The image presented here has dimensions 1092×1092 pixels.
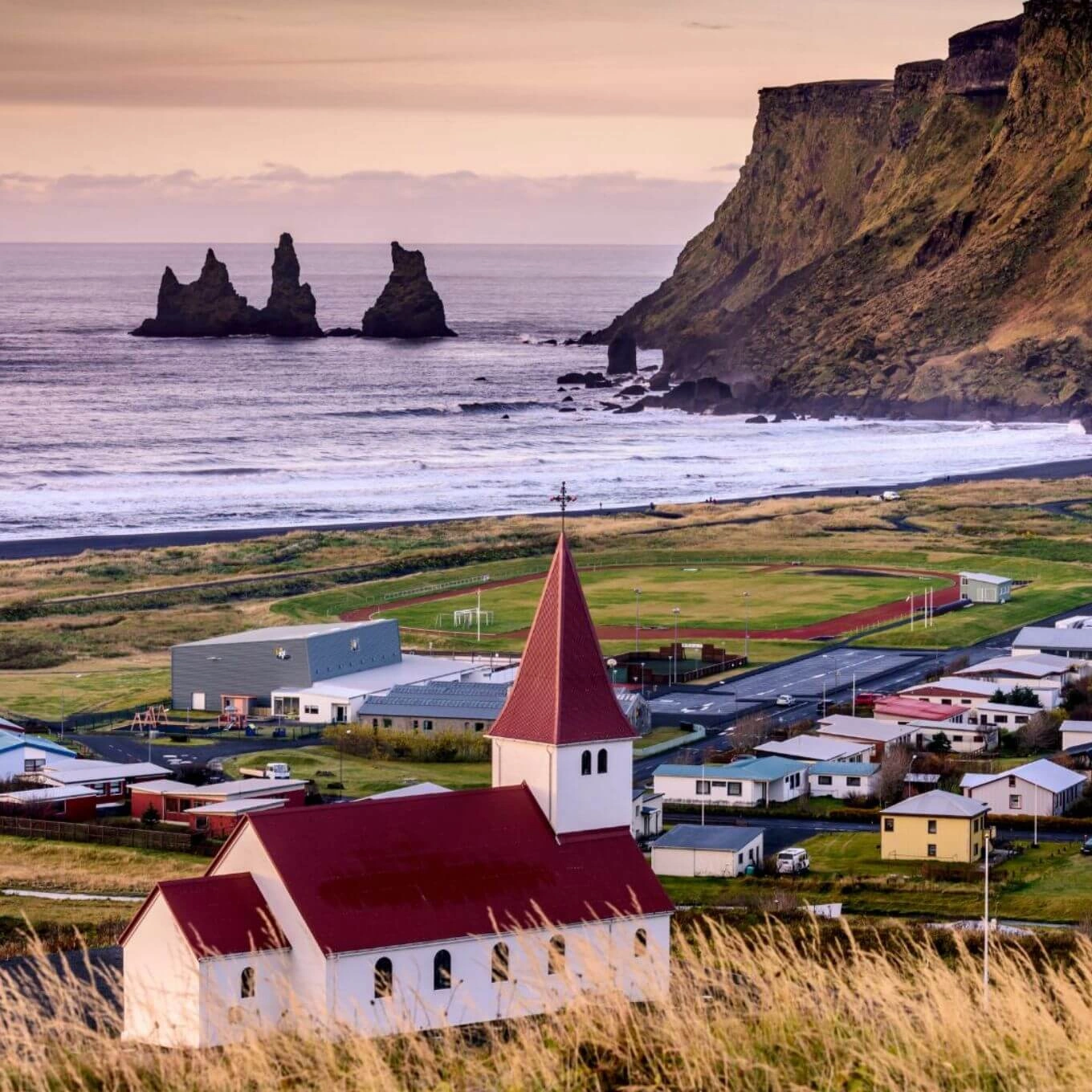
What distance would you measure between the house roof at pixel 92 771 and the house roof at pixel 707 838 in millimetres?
12992

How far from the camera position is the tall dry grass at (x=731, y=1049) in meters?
12.5

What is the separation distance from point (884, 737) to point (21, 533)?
64.0 meters

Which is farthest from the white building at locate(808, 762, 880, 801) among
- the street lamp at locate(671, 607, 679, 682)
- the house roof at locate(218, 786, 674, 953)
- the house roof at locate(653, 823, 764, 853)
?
the house roof at locate(218, 786, 674, 953)

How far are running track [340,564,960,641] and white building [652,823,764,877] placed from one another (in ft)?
95.9

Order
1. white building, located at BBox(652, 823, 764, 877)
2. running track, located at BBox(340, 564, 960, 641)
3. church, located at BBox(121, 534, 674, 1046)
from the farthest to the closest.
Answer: running track, located at BBox(340, 564, 960, 641)
white building, located at BBox(652, 823, 764, 877)
church, located at BBox(121, 534, 674, 1046)

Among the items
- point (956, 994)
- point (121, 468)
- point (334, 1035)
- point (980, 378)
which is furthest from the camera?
point (980, 378)

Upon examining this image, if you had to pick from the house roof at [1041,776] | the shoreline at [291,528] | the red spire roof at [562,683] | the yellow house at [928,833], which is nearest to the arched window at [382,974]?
the red spire roof at [562,683]

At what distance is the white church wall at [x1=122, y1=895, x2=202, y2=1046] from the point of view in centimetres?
2603

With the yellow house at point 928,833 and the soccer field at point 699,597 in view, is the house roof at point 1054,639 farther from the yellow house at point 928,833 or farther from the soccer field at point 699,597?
the yellow house at point 928,833

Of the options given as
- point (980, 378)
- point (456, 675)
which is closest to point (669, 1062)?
point (456, 675)

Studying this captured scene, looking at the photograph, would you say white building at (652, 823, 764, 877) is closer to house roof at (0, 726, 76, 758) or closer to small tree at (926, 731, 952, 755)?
small tree at (926, 731, 952, 755)

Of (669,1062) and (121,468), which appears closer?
(669,1062)

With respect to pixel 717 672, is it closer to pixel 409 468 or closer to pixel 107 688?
pixel 107 688

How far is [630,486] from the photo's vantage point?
133625 mm
